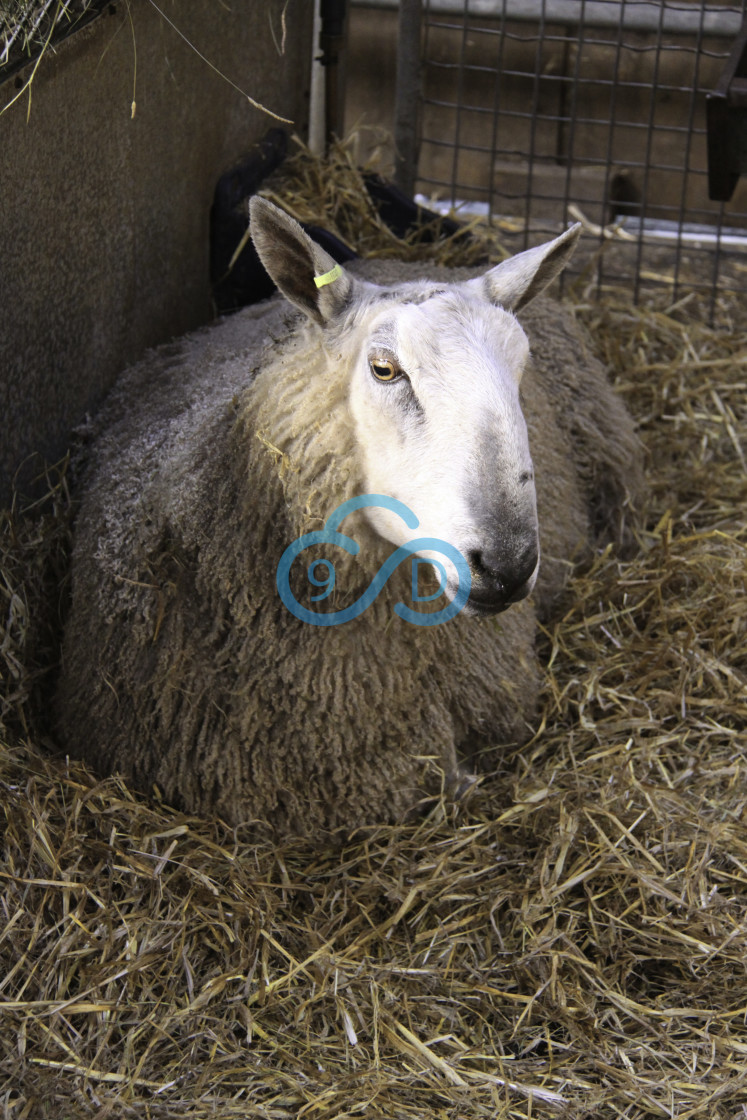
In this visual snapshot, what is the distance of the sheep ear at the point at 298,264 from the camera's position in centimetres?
238

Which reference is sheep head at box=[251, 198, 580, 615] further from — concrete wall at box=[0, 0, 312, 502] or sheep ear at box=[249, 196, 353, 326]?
concrete wall at box=[0, 0, 312, 502]

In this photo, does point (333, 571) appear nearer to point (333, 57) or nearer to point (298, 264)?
point (298, 264)

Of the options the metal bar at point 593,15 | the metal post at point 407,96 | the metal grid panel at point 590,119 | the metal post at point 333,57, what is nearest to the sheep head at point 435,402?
the metal post at point 333,57

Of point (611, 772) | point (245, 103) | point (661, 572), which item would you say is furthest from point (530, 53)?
point (611, 772)

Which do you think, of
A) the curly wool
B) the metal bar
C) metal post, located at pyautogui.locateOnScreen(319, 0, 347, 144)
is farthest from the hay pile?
the metal bar

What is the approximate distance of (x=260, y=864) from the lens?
2.71 meters

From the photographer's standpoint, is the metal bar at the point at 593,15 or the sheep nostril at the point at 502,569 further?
the metal bar at the point at 593,15

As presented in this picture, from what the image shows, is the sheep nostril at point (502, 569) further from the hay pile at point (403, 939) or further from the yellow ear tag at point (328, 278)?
the hay pile at point (403, 939)

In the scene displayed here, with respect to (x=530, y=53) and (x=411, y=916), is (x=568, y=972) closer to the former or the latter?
(x=411, y=916)

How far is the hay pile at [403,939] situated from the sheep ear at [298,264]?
3.48ft

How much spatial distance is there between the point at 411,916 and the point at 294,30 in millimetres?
3555

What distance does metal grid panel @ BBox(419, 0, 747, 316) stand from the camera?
20.6ft

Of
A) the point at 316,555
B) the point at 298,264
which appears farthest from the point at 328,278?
the point at 316,555

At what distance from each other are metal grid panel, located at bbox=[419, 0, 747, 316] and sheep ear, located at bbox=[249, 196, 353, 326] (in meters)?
3.68
